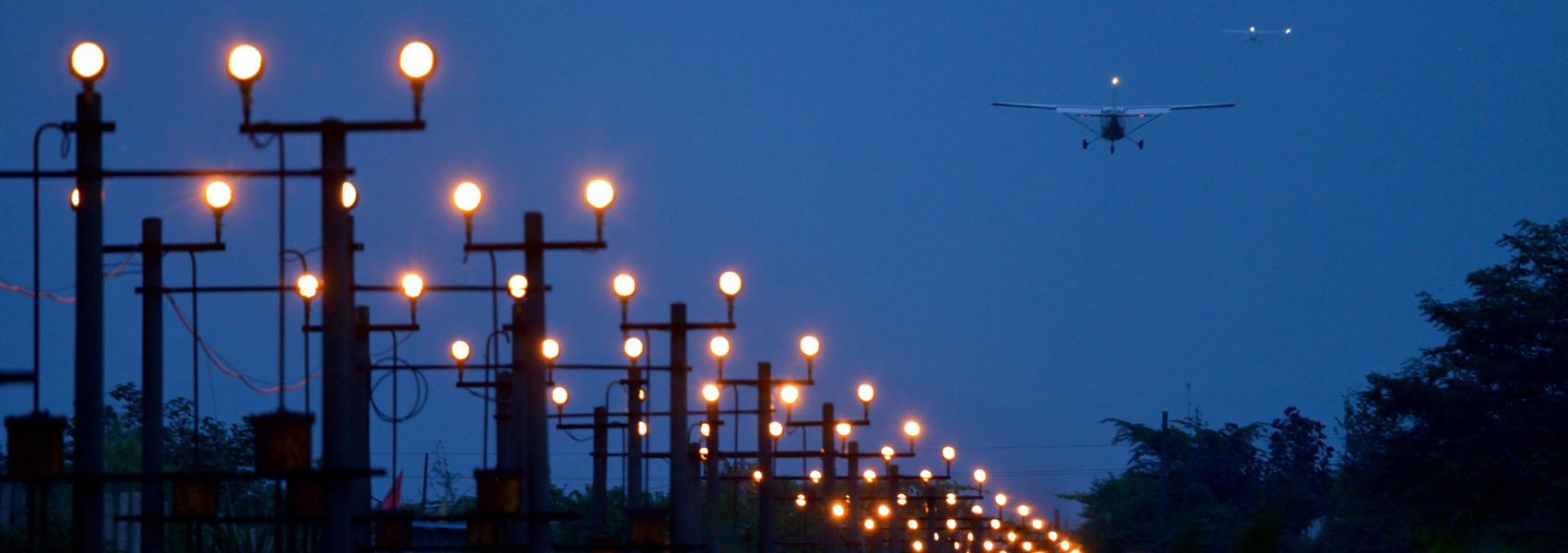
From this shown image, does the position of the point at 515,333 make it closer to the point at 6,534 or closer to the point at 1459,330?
the point at 6,534

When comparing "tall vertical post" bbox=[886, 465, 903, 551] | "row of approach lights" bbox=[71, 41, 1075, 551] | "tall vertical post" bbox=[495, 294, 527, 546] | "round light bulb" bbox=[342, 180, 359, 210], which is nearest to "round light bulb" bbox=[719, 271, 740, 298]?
"row of approach lights" bbox=[71, 41, 1075, 551]

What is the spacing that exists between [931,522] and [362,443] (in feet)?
78.2

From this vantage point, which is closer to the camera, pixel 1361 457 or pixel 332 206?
pixel 332 206

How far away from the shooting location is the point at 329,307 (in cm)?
1256

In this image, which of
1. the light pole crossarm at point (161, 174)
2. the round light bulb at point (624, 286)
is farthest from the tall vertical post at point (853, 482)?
the light pole crossarm at point (161, 174)

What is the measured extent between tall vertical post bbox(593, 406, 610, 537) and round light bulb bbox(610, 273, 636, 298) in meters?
6.16

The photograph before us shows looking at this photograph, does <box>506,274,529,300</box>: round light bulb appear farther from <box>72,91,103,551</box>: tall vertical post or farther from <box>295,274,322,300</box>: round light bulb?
<box>72,91,103,551</box>: tall vertical post

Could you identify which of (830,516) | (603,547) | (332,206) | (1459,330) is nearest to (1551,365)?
(1459,330)

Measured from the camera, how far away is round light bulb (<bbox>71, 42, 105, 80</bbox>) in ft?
41.1

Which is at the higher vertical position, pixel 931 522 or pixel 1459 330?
pixel 1459 330

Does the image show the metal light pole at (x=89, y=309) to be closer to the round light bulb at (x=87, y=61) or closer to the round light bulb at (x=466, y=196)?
the round light bulb at (x=87, y=61)

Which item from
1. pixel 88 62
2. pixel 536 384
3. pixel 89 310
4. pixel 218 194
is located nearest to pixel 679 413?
pixel 536 384

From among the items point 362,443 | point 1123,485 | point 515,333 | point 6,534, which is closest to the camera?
point 515,333

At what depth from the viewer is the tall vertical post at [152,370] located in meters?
16.4
